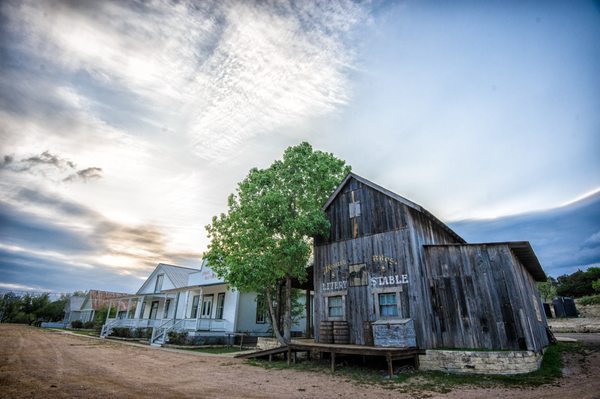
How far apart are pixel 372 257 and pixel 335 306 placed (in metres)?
3.04

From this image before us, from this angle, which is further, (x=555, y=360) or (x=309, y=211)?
(x=309, y=211)

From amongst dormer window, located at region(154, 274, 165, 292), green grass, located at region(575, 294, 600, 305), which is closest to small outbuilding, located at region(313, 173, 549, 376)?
dormer window, located at region(154, 274, 165, 292)

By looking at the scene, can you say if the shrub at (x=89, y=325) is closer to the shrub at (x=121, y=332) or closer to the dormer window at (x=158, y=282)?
the dormer window at (x=158, y=282)

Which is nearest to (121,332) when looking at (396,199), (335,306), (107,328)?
(107,328)

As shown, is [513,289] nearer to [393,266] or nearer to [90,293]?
[393,266]

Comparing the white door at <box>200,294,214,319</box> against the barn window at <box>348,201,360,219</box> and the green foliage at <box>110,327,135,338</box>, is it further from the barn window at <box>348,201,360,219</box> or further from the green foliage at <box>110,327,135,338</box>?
the barn window at <box>348,201,360,219</box>

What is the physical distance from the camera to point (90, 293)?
52.2 meters

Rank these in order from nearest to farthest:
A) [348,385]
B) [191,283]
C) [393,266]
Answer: [348,385]
[393,266]
[191,283]

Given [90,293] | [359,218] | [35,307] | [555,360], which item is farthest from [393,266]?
[35,307]

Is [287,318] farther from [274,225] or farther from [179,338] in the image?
[179,338]

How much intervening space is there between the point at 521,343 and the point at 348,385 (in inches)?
248

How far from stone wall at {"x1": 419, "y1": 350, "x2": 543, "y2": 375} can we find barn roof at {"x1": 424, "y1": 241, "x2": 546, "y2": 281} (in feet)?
12.0


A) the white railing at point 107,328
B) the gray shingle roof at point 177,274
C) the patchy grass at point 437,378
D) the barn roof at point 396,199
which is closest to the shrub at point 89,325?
the white railing at point 107,328

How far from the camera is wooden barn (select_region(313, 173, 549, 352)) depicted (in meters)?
11.5
